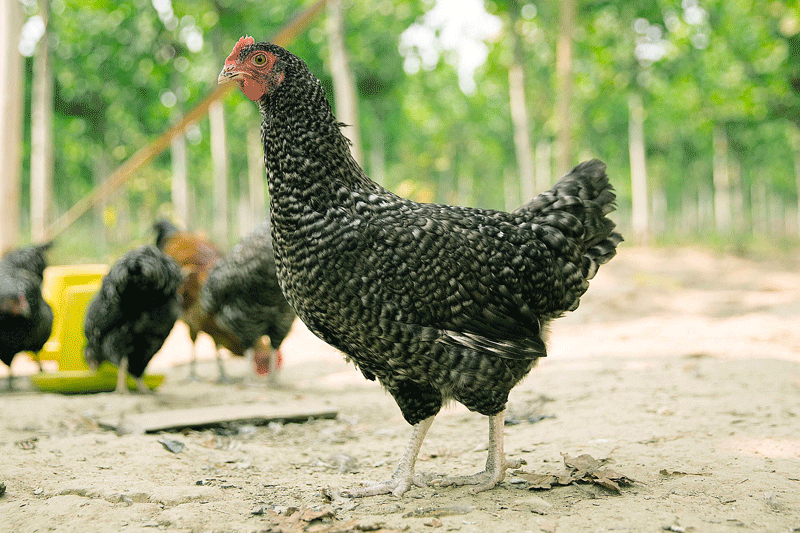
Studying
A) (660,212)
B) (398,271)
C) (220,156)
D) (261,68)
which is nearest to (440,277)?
(398,271)

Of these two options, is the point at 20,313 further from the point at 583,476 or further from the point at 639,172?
the point at 639,172

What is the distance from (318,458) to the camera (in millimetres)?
3711

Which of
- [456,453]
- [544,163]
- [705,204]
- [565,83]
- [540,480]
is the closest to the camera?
[540,480]

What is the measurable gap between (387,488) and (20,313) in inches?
152

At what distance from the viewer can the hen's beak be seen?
9.28 ft

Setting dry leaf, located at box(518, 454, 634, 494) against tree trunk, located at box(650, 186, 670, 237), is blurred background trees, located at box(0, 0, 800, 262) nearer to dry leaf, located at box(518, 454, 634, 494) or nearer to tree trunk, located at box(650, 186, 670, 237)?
tree trunk, located at box(650, 186, 670, 237)

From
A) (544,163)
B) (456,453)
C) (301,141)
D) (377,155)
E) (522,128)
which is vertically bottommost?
(456,453)

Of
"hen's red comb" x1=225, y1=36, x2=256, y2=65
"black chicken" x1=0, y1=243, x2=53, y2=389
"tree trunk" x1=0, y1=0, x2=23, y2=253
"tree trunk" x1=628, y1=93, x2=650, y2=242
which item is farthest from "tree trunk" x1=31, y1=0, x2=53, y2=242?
"tree trunk" x1=628, y1=93, x2=650, y2=242

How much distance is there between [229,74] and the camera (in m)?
2.85

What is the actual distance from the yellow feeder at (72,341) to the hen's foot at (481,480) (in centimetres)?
354

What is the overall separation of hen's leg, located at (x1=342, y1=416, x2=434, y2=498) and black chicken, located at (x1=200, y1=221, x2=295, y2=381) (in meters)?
2.62

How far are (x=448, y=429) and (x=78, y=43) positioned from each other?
19.0 meters

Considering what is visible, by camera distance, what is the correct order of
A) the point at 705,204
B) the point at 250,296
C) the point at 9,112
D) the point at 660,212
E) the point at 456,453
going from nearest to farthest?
the point at 456,453 < the point at 250,296 < the point at 9,112 < the point at 660,212 < the point at 705,204

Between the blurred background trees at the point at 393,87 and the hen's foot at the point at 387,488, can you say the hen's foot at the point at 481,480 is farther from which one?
the blurred background trees at the point at 393,87
